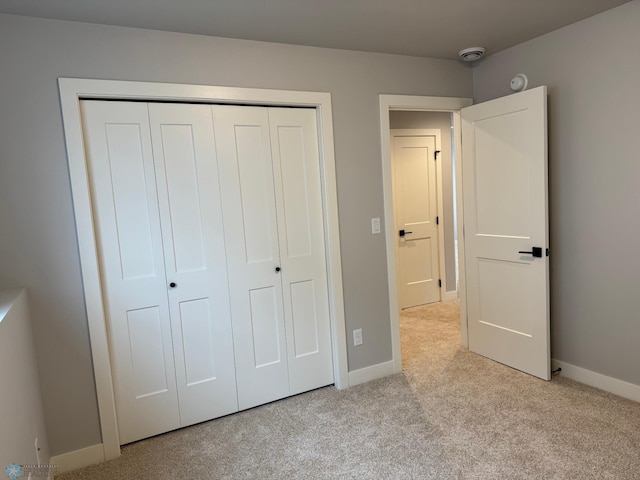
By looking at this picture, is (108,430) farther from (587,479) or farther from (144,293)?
(587,479)

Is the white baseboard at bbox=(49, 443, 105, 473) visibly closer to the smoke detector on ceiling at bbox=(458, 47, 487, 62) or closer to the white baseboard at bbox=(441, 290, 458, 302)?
the smoke detector on ceiling at bbox=(458, 47, 487, 62)

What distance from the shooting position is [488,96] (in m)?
3.24

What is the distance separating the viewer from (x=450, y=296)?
4973mm

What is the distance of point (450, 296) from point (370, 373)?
2.30m

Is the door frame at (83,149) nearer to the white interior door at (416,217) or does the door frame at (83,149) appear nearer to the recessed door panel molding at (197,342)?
the recessed door panel molding at (197,342)

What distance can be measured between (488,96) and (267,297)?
7.61 feet

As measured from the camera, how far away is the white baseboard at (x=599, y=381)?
254 cm

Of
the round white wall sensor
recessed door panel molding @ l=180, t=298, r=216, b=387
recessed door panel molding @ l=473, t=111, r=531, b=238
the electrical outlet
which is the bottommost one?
recessed door panel molding @ l=180, t=298, r=216, b=387

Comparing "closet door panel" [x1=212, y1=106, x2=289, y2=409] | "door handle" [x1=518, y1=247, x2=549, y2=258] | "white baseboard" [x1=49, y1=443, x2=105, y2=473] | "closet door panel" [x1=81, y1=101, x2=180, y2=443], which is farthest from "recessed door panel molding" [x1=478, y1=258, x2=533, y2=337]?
"white baseboard" [x1=49, y1=443, x2=105, y2=473]

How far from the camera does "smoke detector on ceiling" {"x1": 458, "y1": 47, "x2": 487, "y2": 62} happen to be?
292 centimetres

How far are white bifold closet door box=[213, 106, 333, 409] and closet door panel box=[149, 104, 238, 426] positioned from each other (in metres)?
0.07

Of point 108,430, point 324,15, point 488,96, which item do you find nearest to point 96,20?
point 324,15

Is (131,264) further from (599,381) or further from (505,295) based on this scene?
(599,381)

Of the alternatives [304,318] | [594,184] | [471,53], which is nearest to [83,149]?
[304,318]
